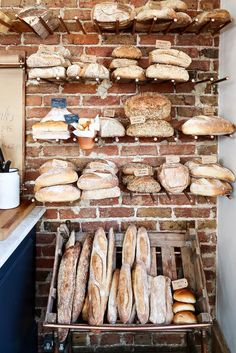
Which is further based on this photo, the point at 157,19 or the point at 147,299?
the point at 157,19

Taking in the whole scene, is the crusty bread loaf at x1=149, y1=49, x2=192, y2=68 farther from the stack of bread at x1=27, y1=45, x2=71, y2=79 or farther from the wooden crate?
the wooden crate

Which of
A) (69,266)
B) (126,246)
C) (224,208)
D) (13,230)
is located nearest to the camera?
(13,230)

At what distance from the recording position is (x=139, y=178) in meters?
1.82

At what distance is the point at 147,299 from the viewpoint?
1.57 metres

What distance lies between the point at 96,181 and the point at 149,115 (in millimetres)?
431

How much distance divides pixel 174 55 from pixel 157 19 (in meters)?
0.19

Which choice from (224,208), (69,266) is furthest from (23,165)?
(224,208)

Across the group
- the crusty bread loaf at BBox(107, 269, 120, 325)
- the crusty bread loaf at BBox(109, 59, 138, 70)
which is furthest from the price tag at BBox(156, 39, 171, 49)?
the crusty bread loaf at BBox(107, 269, 120, 325)

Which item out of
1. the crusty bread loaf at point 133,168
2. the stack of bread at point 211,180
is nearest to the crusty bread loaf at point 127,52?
the crusty bread loaf at point 133,168

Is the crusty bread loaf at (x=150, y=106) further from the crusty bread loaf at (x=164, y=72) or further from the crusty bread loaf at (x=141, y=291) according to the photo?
the crusty bread loaf at (x=141, y=291)

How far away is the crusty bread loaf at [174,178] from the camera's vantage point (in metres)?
1.77

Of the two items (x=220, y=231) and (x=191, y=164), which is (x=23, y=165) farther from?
(x=220, y=231)

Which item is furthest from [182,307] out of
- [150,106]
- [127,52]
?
[127,52]

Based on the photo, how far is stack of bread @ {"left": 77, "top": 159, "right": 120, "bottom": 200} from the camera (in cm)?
174
